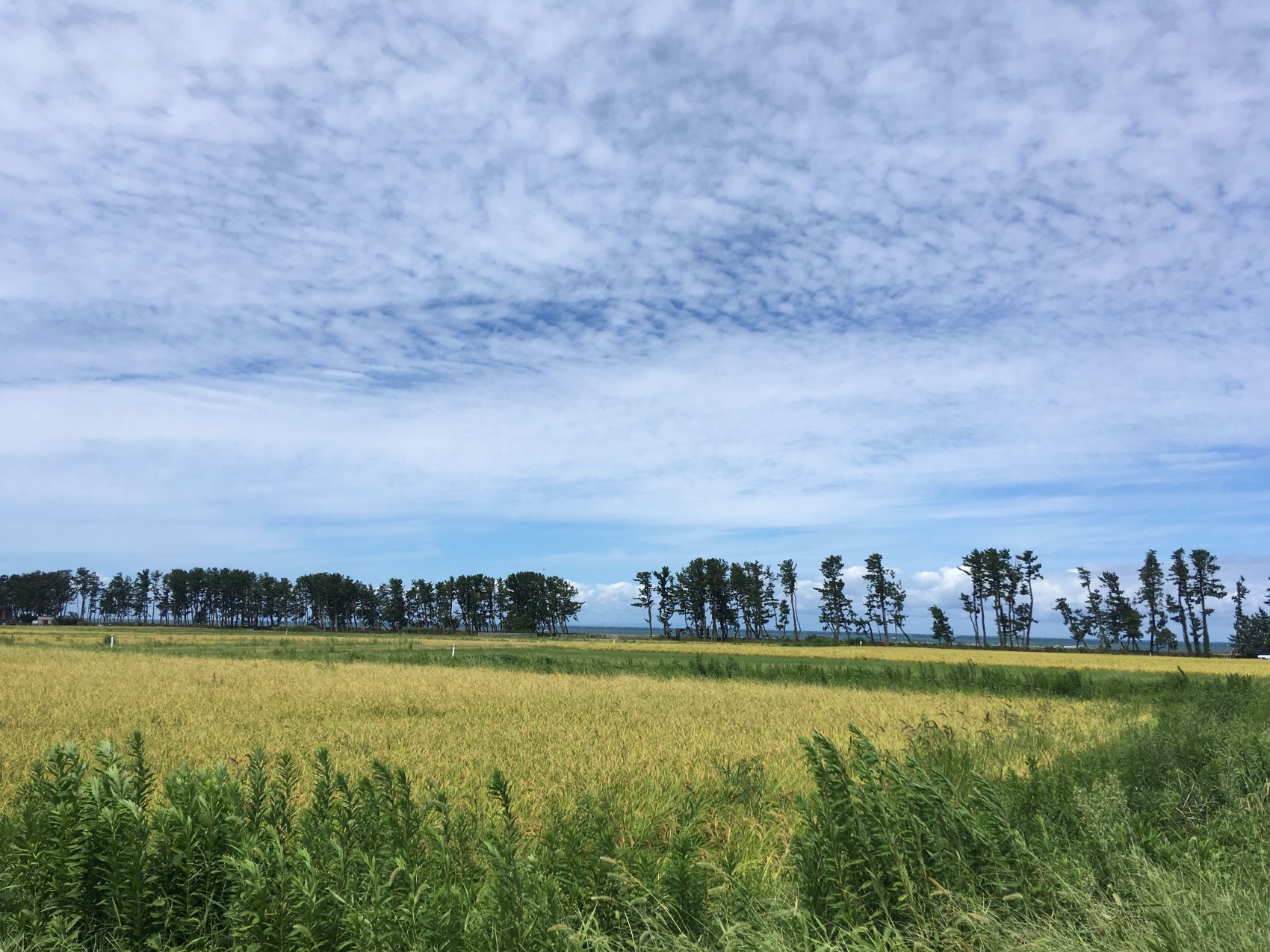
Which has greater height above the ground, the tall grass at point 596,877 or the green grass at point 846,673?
the tall grass at point 596,877

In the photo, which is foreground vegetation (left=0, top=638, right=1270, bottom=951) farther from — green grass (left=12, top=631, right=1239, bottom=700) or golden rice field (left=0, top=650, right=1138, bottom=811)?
green grass (left=12, top=631, right=1239, bottom=700)

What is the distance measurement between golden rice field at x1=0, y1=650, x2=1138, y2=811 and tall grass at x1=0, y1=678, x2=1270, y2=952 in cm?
352

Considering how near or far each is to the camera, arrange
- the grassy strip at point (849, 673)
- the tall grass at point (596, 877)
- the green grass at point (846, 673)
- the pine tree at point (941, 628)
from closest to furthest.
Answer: the tall grass at point (596, 877) < the grassy strip at point (849, 673) < the green grass at point (846, 673) < the pine tree at point (941, 628)

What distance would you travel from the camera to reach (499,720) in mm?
17062

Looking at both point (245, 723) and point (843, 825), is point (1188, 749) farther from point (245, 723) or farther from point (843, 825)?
point (245, 723)

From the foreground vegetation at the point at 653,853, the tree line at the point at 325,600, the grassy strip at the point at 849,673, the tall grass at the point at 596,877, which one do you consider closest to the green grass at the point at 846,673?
the grassy strip at the point at 849,673

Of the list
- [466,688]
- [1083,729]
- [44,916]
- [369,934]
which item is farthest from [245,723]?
[1083,729]

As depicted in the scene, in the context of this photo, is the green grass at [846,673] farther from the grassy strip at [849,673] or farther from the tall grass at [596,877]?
the tall grass at [596,877]

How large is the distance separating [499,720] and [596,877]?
1279cm

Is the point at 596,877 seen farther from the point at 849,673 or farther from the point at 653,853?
the point at 849,673

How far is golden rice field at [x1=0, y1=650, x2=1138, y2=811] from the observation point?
10.9 metres

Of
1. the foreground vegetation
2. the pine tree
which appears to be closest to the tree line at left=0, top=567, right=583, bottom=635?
the pine tree

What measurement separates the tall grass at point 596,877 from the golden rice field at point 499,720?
3519 mm

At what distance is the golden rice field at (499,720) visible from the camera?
10938 mm
